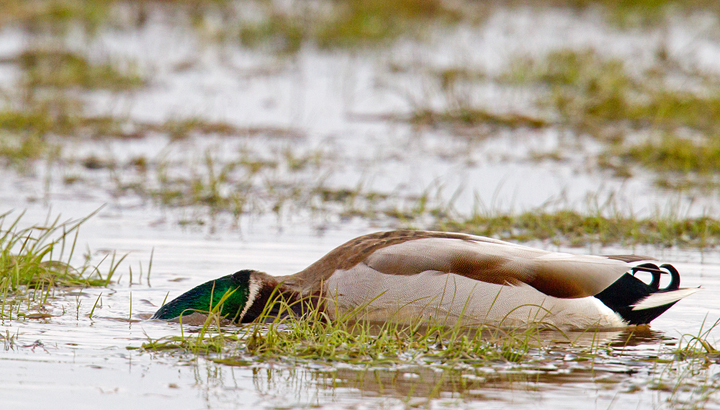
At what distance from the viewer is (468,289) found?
5.39 metres

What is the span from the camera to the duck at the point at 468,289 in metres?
5.39

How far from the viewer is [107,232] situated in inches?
300

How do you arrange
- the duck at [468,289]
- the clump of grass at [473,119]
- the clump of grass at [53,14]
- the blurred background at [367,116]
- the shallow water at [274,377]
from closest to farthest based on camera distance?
1. the shallow water at [274,377]
2. the duck at [468,289]
3. the blurred background at [367,116]
4. the clump of grass at [473,119]
5. the clump of grass at [53,14]

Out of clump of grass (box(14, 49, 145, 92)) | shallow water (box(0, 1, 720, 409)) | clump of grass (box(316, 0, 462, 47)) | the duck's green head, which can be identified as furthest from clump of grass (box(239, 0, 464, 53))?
the duck's green head

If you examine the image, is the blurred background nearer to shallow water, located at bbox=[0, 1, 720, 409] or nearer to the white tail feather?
shallow water, located at bbox=[0, 1, 720, 409]

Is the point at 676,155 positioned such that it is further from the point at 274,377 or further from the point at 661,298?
the point at 274,377

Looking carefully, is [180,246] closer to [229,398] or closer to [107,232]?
[107,232]

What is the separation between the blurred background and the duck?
197 cm

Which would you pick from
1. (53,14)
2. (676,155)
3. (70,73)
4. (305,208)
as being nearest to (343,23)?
(53,14)

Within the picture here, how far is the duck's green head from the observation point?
213 inches

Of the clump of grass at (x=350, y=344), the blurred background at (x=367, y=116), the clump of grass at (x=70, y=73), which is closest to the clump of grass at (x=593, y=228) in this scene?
the blurred background at (x=367, y=116)

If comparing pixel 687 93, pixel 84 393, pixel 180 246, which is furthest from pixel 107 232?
pixel 687 93

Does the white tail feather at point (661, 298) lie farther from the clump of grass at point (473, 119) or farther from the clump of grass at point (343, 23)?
the clump of grass at point (343, 23)

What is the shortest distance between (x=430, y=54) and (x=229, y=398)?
1216 cm
